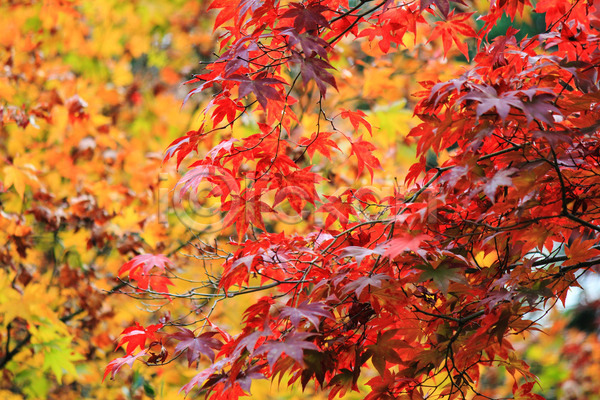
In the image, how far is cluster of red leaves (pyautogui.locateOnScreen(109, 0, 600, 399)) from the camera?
1.52 meters

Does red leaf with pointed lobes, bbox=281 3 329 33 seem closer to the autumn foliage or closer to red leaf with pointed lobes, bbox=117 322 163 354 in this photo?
the autumn foliage

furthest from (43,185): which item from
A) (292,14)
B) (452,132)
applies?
(452,132)

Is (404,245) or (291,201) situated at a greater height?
(291,201)

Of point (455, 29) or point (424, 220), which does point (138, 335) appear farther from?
point (455, 29)

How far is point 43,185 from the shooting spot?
3906mm

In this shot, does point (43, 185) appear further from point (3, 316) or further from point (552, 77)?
point (552, 77)

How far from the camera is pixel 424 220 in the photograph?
1626 mm

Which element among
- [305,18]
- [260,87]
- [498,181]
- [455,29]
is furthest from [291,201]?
[455,29]

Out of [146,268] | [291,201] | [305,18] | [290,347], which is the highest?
[305,18]

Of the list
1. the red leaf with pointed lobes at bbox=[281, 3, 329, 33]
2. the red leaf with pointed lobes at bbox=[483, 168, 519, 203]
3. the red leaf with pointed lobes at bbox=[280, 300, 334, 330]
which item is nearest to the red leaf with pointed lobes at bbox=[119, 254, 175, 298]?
the red leaf with pointed lobes at bbox=[280, 300, 334, 330]

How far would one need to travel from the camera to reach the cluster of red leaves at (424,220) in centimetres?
152

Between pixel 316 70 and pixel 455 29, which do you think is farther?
pixel 455 29

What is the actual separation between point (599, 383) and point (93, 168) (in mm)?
7226

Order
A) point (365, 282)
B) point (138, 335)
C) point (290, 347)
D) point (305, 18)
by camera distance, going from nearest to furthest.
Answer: point (290, 347) → point (365, 282) → point (305, 18) → point (138, 335)
